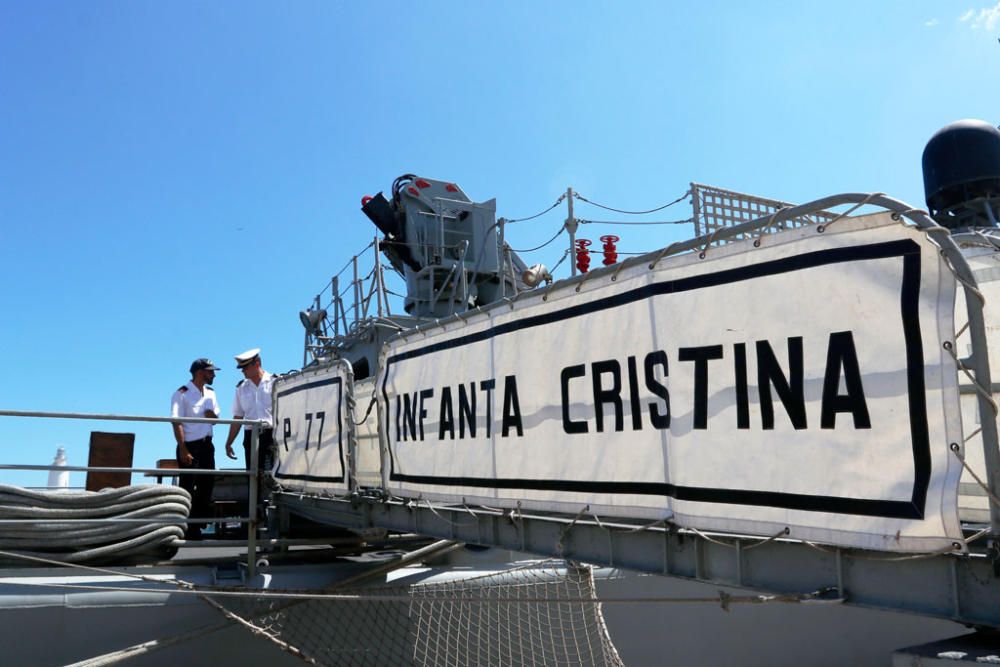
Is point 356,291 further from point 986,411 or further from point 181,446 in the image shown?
point 986,411

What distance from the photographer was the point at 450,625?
6.00m

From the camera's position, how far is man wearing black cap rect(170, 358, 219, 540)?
703cm

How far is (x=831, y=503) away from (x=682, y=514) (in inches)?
24.3

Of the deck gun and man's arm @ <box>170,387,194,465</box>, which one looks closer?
man's arm @ <box>170,387,194,465</box>

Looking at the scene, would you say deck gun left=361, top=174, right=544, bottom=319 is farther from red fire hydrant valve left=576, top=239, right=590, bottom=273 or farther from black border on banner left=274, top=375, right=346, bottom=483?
black border on banner left=274, top=375, right=346, bottom=483

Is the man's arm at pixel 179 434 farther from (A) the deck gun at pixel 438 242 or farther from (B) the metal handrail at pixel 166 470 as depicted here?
(A) the deck gun at pixel 438 242

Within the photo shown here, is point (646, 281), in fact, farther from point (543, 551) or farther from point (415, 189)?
point (415, 189)

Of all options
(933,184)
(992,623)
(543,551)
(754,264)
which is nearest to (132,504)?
(543,551)

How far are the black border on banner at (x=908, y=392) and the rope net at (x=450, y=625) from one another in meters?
2.80

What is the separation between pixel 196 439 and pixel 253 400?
0.79m

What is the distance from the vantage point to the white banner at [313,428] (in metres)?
5.48

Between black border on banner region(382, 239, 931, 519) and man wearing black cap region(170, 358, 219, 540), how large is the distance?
4.49 meters

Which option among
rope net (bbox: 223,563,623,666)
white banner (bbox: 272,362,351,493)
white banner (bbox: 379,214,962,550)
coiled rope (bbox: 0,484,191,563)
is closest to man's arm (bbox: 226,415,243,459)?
white banner (bbox: 272,362,351,493)

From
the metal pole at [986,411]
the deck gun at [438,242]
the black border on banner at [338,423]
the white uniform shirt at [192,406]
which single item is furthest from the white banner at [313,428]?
the deck gun at [438,242]
